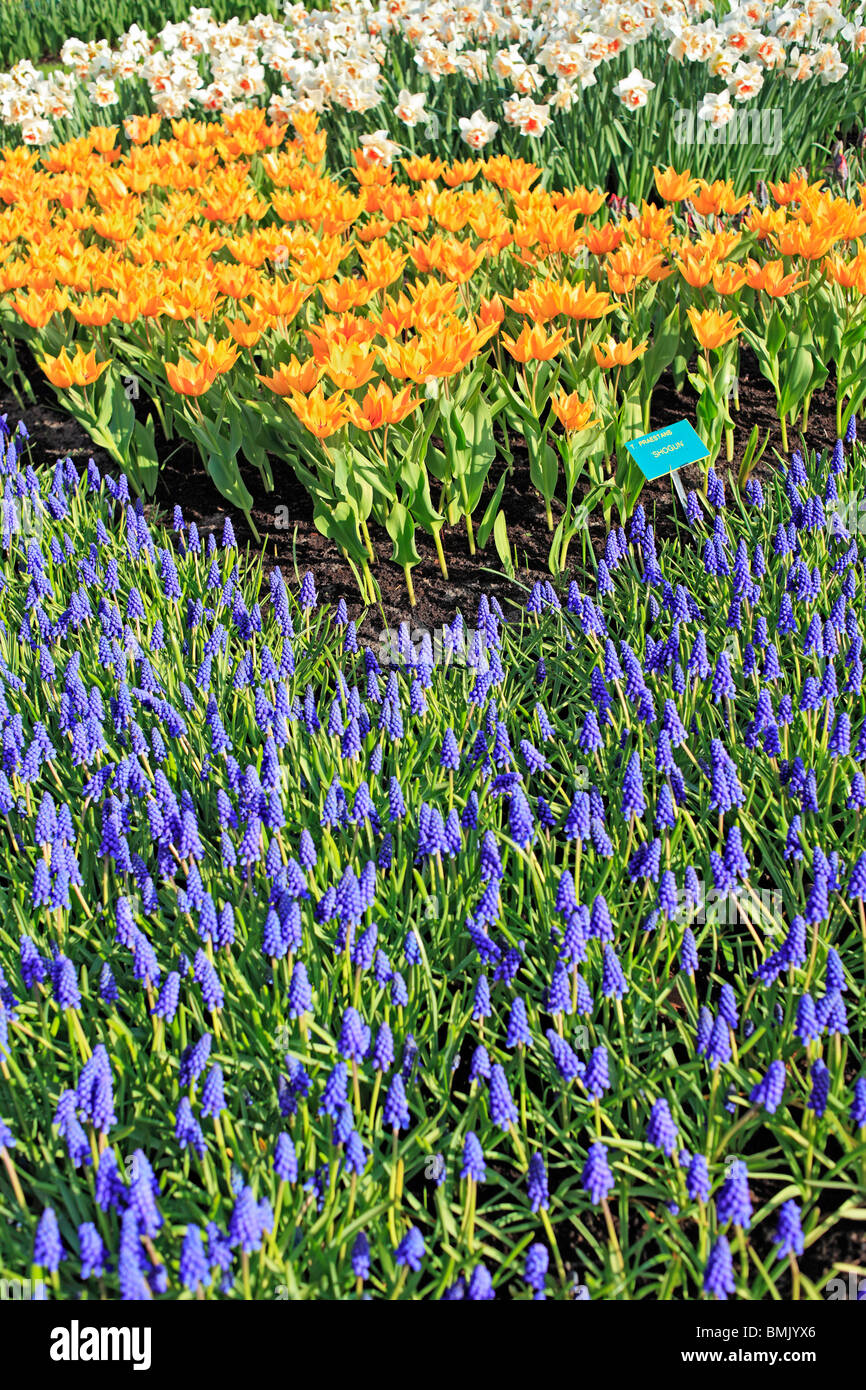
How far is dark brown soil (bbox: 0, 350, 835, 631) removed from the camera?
11.1 ft

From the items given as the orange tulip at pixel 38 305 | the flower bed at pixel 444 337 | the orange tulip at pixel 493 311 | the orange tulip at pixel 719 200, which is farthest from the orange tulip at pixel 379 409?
the orange tulip at pixel 719 200

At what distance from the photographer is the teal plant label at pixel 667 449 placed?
3105mm

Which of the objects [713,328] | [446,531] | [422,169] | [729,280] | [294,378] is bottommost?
[446,531]

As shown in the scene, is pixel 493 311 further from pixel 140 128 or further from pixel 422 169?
pixel 140 128

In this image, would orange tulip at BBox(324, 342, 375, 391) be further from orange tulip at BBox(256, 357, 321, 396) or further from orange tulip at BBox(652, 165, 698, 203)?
orange tulip at BBox(652, 165, 698, 203)

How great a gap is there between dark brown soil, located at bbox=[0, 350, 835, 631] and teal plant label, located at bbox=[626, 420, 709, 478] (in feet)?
0.89

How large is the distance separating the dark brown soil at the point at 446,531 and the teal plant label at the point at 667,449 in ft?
0.89

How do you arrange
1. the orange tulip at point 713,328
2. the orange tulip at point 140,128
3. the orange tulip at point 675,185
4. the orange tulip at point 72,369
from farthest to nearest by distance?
the orange tulip at point 140,128 → the orange tulip at point 675,185 → the orange tulip at point 72,369 → the orange tulip at point 713,328

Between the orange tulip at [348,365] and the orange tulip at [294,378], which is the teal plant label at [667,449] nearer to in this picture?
the orange tulip at [348,365]

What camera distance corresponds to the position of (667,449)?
312 cm

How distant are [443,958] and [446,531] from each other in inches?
75.7

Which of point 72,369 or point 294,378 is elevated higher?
point 72,369

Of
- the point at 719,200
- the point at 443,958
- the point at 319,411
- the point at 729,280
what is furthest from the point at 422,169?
the point at 443,958
